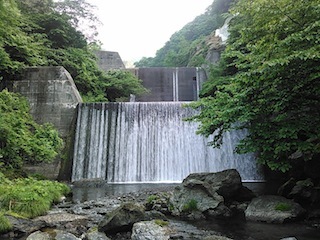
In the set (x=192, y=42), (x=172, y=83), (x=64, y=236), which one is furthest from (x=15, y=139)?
(x=192, y=42)

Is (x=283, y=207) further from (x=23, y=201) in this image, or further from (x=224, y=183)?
(x=23, y=201)

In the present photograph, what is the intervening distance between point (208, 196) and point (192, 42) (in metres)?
27.9

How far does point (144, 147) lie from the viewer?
14773 mm

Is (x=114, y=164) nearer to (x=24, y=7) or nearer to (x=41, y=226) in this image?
(x=41, y=226)

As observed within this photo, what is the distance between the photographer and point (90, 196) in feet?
31.8

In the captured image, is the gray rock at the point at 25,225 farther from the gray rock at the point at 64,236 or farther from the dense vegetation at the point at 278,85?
the dense vegetation at the point at 278,85

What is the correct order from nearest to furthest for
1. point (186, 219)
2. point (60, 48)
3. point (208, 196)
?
1. point (186, 219)
2. point (208, 196)
3. point (60, 48)

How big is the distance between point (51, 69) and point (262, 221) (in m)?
12.3

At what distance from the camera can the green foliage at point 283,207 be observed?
20.4 ft

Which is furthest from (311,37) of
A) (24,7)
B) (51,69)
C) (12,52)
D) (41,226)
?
(24,7)

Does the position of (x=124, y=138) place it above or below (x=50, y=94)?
below

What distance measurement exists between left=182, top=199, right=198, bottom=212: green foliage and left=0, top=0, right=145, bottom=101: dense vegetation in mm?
10808

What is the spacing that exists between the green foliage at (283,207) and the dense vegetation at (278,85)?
88 cm

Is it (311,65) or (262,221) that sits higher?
(311,65)
